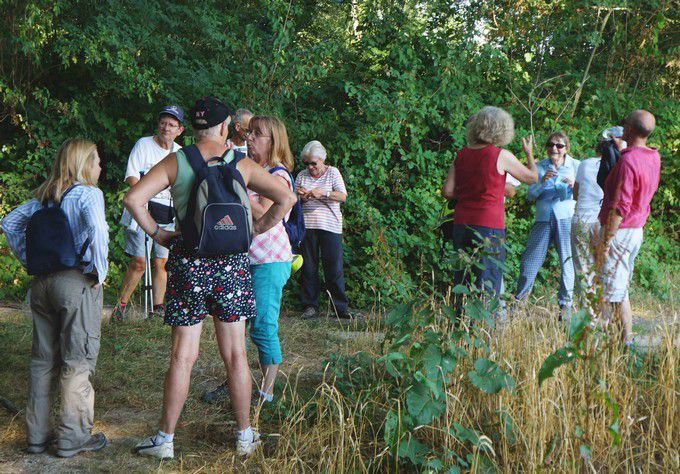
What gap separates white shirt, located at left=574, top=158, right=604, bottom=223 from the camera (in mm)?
6631

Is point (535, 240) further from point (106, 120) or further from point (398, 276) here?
point (106, 120)

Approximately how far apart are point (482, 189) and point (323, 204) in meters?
2.66

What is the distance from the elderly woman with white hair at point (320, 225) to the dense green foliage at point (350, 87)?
490mm

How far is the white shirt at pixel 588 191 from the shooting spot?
6.63 m

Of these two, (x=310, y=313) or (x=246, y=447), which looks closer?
(x=246, y=447)

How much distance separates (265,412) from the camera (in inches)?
165

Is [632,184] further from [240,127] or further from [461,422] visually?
[240,127]

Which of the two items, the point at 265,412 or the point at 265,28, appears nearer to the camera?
the point at 265,412

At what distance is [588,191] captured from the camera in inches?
264

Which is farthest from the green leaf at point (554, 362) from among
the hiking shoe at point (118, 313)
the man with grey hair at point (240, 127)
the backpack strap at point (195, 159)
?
the hiking shoe at point (118, 313)

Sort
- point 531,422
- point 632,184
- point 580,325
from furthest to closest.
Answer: point 632,184, point 531,422, point 580,325

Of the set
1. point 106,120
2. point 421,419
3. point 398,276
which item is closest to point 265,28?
point 106,120

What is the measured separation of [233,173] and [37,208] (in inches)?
47.8

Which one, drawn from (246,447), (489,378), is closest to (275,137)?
(246,447)
